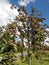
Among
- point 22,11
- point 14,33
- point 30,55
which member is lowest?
point 30,55

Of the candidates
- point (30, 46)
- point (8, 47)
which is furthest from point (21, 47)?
point (8, 47)

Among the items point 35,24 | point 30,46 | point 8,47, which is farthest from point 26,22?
point 8,47

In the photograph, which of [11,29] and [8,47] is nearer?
[11,29]

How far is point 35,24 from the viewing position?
20.7 ft

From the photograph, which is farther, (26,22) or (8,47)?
(8,47)

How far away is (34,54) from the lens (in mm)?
6547

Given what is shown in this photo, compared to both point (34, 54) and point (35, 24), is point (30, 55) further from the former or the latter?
point (35, 24)

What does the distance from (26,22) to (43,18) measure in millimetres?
474

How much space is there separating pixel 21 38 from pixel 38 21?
62 centimetres

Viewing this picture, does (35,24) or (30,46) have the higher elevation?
(35,24)

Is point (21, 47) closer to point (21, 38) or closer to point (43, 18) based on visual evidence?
point (21, 38)

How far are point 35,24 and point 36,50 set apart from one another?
712mm

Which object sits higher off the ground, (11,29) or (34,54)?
(11,29)

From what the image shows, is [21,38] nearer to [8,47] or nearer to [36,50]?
[36,50]
